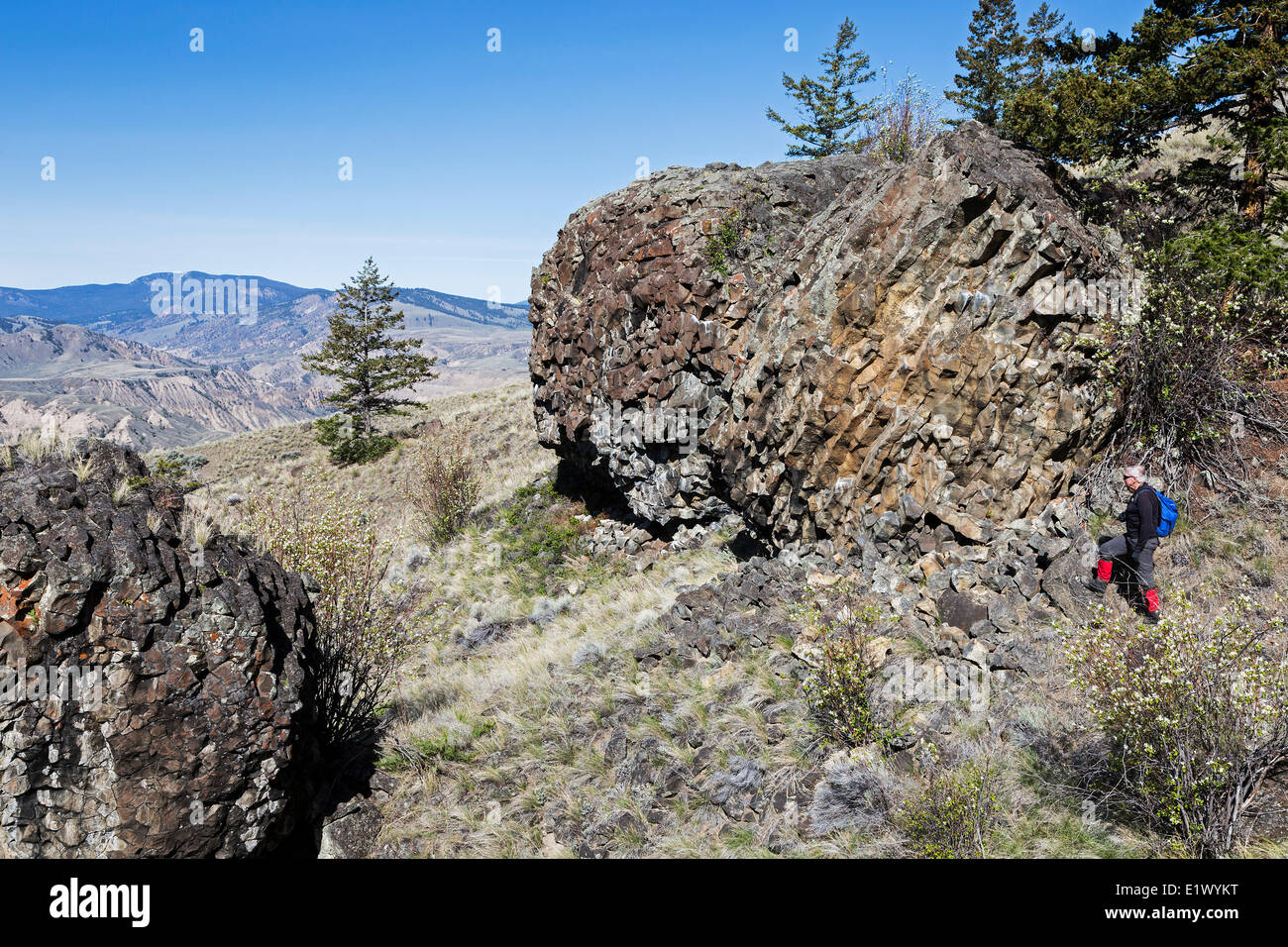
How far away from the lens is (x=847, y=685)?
725cm

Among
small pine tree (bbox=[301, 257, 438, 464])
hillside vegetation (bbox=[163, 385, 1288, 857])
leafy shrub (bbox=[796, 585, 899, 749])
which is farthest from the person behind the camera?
small pine tree (bbox=[301, 257, 438, 464])

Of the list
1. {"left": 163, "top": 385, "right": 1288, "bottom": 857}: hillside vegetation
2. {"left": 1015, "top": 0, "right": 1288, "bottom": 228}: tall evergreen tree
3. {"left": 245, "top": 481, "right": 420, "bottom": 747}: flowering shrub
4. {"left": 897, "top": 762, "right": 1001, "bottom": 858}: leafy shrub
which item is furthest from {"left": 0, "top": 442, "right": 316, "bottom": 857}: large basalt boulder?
{"left": 1015, "top": 0, "right": 1288, "bottom": 228}: tall evergreen tree

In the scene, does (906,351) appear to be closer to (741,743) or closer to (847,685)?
(847,685)

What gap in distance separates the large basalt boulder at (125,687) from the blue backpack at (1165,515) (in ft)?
29.2

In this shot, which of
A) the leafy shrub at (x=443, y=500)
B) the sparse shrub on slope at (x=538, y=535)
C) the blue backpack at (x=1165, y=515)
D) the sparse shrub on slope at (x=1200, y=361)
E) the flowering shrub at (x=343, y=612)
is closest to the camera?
the blue backpack at (x=1165, y=515)

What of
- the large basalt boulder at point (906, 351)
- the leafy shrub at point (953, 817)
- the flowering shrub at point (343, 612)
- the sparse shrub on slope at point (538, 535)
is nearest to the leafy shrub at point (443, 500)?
the sparse shrub on slope at point (538, 535)

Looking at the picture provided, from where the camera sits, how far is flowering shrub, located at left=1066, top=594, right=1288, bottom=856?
4.78 m

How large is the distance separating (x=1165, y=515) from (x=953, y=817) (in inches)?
169

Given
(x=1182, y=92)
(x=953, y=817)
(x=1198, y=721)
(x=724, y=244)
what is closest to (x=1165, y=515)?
(x=1198, y=721)

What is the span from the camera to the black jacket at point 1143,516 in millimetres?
7094

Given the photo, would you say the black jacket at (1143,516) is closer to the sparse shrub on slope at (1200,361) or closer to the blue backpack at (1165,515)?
the blue backpack at (1165,515)

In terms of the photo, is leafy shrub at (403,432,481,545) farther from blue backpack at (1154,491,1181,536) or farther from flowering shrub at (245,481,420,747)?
blue backpack at (1154,491,1181,536)

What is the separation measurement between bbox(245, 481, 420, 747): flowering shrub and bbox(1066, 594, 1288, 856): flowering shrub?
7.82 meters
